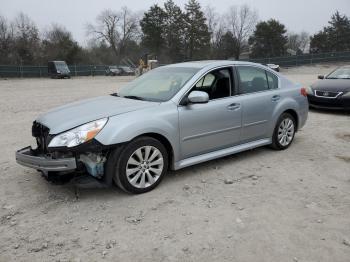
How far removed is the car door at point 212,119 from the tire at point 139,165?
411mm

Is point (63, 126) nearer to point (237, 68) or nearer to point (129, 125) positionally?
point (129, 125)

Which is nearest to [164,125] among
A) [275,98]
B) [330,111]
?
[275,98]

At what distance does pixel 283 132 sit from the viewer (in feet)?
20.8

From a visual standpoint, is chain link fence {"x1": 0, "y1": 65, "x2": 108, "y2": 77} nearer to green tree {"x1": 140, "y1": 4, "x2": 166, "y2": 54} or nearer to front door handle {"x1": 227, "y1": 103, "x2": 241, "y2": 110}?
green tree {"x1": 140, "y1": 4, "x2": 166, "y2": 54}

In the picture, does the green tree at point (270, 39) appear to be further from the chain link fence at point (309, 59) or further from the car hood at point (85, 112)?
the car hood at point (85, 112)

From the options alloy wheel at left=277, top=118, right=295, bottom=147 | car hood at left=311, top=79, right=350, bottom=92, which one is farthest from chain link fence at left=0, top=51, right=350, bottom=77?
alloy wheel at left=277, top=118, right=295, bottom=147

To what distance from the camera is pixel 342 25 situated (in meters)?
65.2

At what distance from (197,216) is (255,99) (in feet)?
8.11

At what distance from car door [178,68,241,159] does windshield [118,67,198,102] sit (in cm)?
24

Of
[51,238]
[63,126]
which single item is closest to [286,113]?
[63,126]

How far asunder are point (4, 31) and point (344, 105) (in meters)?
49.6

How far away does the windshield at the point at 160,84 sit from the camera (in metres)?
5.07

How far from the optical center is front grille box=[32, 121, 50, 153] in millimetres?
4446

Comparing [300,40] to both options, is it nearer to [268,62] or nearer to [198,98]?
[268,62]
